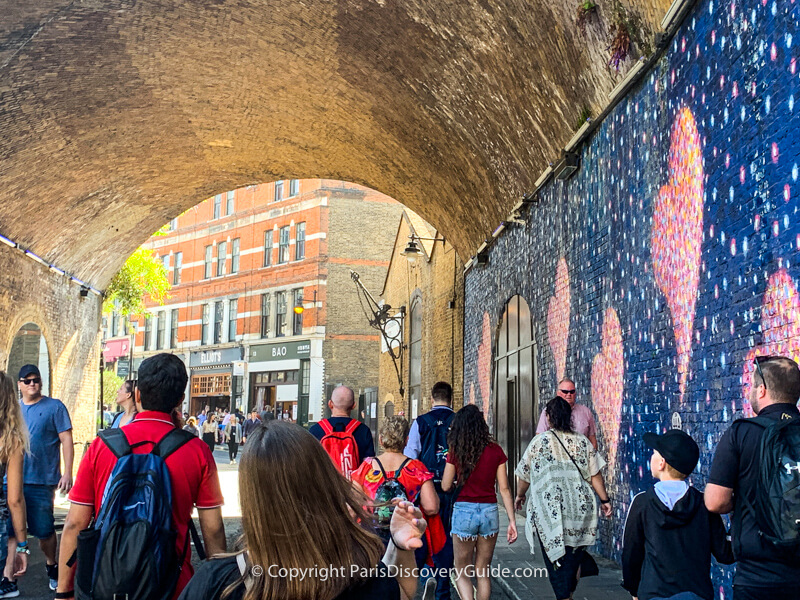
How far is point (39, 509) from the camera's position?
21.1 ft

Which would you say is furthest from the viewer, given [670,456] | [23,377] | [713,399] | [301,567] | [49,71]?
[49,71]

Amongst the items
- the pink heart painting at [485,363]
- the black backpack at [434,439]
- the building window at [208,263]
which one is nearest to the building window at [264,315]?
the building window at [208,263]

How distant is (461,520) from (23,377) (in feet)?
11.5

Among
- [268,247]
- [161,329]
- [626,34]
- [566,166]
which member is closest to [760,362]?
[626,34]

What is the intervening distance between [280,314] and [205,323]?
19.1ft

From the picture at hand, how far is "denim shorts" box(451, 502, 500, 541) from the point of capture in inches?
228

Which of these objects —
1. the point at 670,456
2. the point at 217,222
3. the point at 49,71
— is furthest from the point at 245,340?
the point at 670,456

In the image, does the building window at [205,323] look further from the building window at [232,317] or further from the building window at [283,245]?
the building window at [283,245]

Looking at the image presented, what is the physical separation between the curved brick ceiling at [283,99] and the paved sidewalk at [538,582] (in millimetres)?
4579

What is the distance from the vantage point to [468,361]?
16.8 meters

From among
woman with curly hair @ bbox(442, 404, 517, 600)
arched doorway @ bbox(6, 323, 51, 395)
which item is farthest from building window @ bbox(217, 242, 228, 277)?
woman with curly hair @ bbox(442, 404, 517, 600)

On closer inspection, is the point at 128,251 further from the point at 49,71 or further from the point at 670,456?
the point at 670,456

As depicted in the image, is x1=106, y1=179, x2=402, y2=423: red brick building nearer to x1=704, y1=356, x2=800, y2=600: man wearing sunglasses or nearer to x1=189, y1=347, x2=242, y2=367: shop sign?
x1=189, y1=347, x2=242, y2=367: shop sign

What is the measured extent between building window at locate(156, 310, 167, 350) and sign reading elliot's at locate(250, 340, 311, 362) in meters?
7.92
